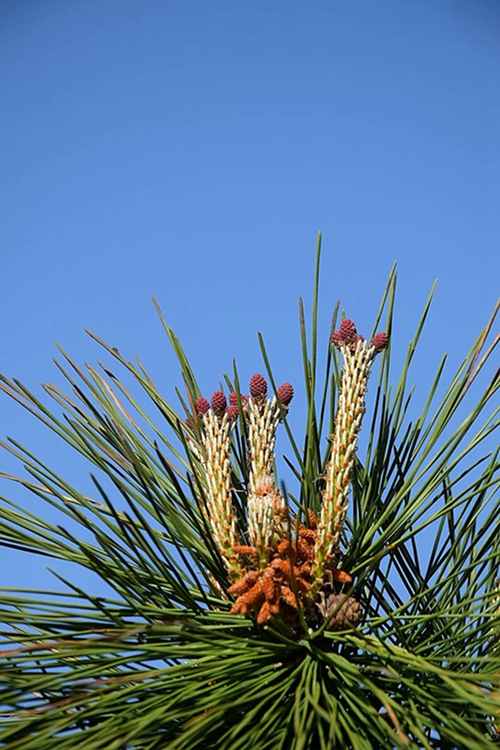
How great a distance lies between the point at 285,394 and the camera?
184 cm

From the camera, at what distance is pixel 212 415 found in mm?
1829

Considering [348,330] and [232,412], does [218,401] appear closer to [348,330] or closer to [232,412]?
[232,412]

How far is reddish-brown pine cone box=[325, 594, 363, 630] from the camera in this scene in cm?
159

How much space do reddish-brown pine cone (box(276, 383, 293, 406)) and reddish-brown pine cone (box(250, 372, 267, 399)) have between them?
3 centimetres

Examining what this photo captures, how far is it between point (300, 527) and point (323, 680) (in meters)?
0.27

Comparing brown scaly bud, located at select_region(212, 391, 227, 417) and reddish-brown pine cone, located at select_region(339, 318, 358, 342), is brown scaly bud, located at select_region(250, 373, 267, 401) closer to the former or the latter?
brown scaly bud, located at select_region(212, 391, 227, 417)

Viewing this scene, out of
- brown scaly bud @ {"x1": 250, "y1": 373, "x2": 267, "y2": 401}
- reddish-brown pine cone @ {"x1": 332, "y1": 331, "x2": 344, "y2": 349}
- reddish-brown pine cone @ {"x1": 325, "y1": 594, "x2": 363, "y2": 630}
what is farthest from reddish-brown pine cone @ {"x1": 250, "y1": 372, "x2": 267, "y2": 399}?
reddish-brown pine cone @ {"x1": 325, "y1": 594, "x2": 363, "y2": 630}

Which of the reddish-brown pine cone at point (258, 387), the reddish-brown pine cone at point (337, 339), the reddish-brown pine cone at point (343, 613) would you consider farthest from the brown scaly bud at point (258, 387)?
the reddish-brown pine cone at point (343, 613)

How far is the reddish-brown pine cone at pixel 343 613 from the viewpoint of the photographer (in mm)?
1588

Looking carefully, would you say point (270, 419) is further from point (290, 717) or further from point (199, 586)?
point (290, 717)

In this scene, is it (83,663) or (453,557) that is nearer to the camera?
(83,663)

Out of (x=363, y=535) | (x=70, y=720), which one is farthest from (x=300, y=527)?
(x=70, y=720)

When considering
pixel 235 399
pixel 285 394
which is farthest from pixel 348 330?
pixel 235 399

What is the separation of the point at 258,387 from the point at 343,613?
468 mm
